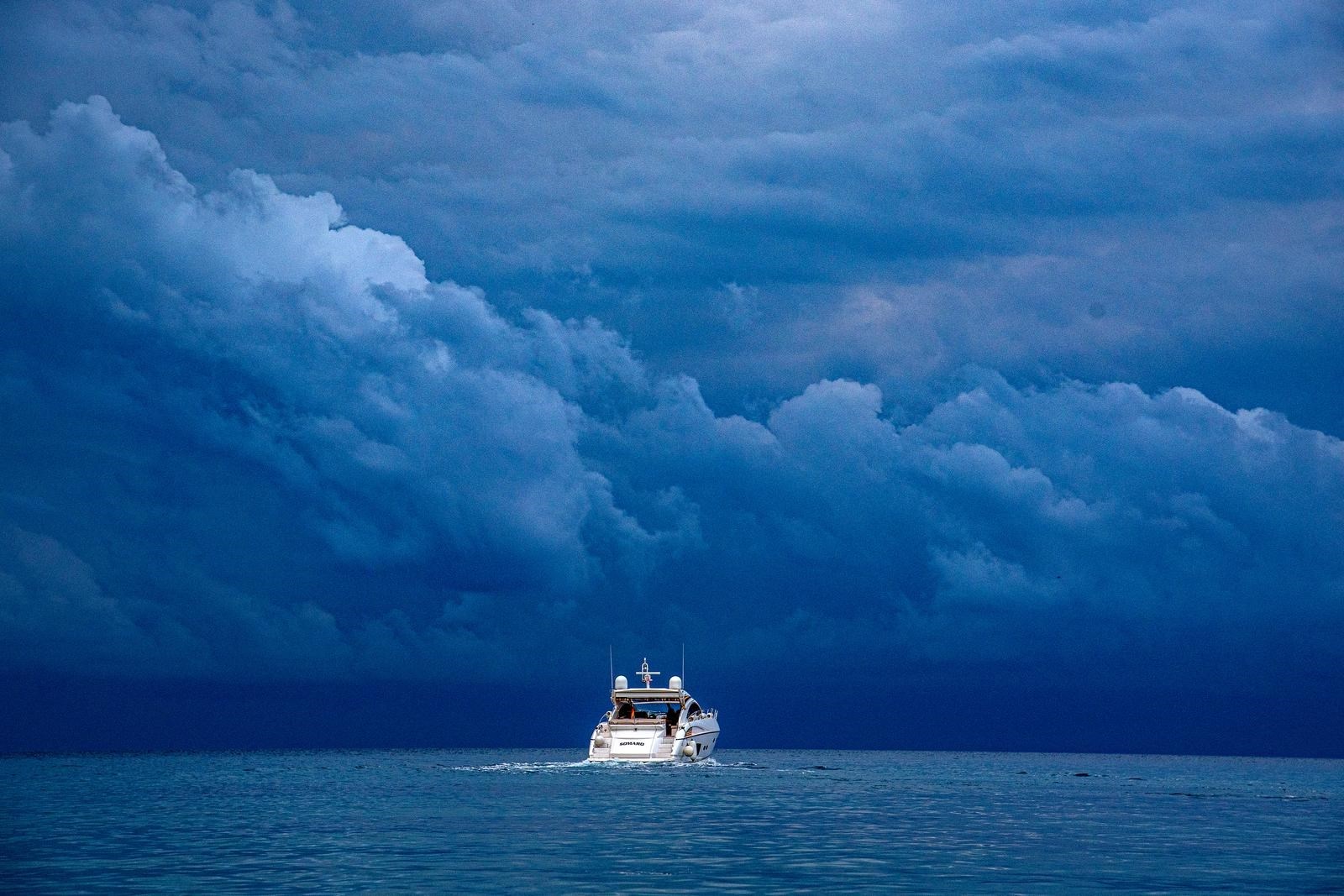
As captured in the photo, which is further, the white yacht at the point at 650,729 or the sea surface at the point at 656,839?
the white yacht at the point at 650,729

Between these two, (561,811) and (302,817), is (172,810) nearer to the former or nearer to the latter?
(302,817)

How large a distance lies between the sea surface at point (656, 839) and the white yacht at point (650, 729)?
20462mm

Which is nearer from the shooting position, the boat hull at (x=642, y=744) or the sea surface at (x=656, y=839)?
the sea surface at (x=656, y=839)

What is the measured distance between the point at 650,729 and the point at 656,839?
68284 millimetres

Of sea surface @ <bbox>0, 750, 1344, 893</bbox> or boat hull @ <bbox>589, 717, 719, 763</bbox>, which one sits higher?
boat hull @ <bbox>589, 717, 719, 763</bbox>

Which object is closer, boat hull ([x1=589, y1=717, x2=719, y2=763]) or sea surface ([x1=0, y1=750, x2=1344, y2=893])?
sea surface ([x1=0, y1=750, x2=1344, y2=893])

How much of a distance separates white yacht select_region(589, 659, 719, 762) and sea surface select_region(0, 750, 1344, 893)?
20462mm

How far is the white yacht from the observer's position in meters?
118

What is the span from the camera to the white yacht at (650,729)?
118 m

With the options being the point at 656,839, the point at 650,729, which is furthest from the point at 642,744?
the point at 656,839

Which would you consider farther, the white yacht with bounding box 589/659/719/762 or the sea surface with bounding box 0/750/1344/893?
the white yacht with bounding box 589/659/719/762

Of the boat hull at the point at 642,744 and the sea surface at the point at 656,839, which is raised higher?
the boat hull at the point at 642,744

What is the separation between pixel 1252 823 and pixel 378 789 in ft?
174

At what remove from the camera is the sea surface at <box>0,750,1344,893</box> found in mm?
39188
